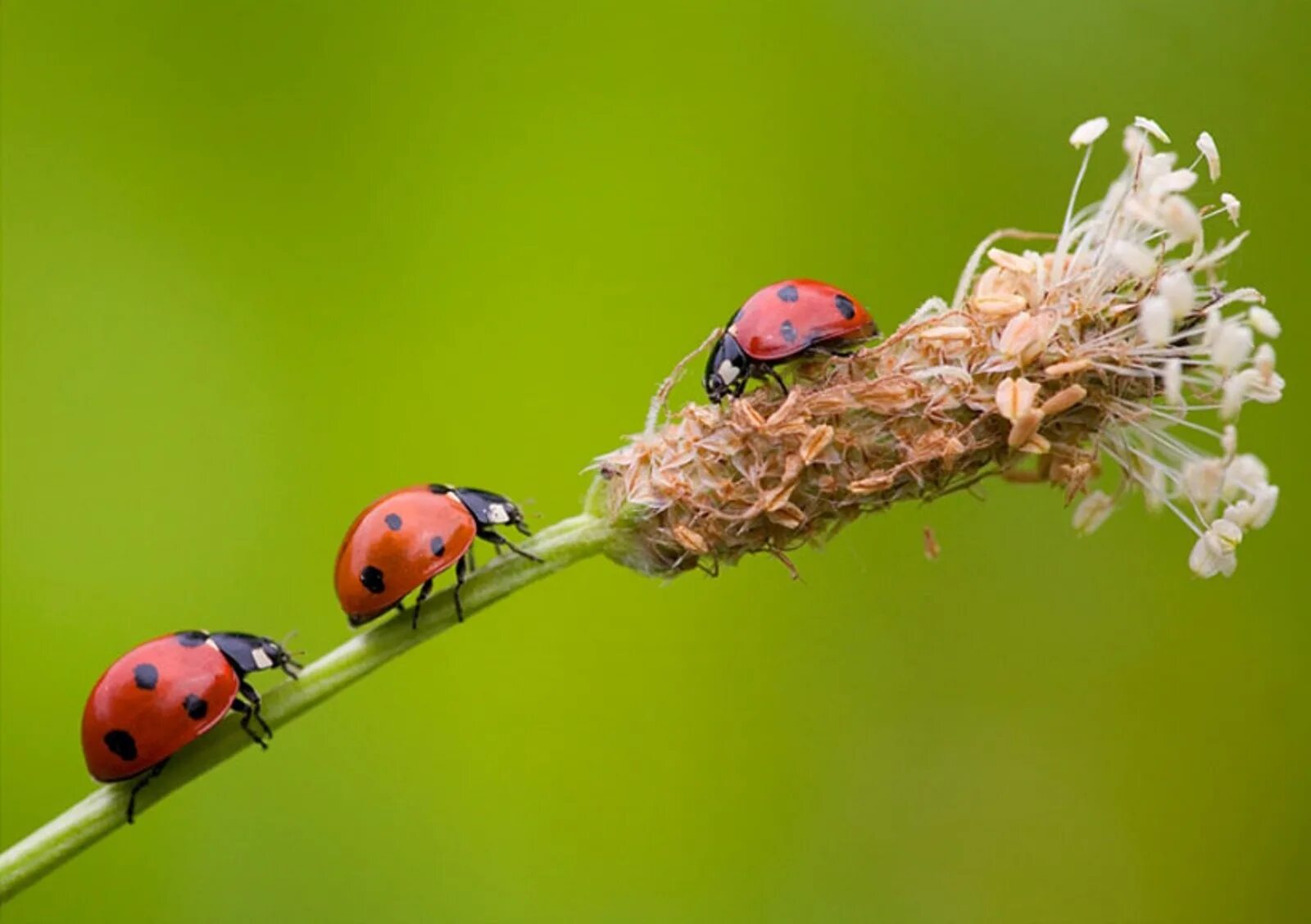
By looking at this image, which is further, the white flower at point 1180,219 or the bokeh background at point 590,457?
the bokeh background at point 590,457

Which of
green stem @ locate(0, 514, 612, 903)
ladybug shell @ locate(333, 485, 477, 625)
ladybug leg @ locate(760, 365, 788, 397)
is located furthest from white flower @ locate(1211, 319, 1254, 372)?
ladybug shell @ locate(333, 485, 477, 625)

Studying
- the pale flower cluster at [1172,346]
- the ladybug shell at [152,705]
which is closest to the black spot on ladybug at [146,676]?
the ladybug shell at [152,705]

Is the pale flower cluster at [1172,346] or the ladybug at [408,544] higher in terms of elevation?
the ladybug at [408,544]

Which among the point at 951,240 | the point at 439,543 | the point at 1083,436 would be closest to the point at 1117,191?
the point at 1083,436

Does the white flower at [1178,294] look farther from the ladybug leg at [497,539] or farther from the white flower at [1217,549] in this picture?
the ladybug leg at [497,539]

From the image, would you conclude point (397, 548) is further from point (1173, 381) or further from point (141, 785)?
point (1173, 381)

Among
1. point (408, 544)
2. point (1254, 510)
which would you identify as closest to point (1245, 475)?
point (1254, 510)
